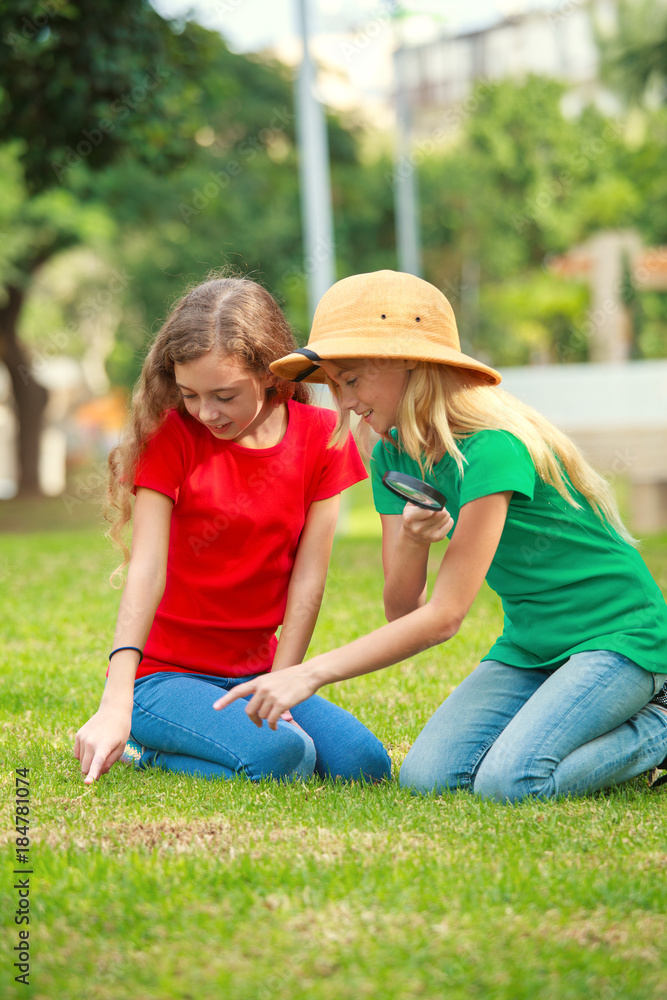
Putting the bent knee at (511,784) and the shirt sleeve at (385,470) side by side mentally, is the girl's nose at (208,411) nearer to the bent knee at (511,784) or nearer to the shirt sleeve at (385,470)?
the shirt sleeve at (385,470)

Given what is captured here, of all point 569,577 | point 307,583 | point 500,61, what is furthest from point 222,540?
point 500,61

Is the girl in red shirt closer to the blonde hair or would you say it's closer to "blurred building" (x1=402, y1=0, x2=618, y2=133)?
the blonde hair

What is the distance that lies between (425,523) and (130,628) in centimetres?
100

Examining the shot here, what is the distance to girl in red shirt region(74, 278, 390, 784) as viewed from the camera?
3.38 meters

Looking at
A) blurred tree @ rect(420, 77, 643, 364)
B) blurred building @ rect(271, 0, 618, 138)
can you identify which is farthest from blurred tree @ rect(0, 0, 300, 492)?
blurred tree @ rect(420, 77, 643, 364)

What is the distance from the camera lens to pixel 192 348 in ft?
11.0

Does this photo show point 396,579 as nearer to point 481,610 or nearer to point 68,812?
point 68,812

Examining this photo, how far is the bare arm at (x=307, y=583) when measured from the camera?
3559 mm

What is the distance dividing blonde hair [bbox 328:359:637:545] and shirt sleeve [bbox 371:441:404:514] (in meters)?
0.12

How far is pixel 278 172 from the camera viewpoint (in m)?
25.0

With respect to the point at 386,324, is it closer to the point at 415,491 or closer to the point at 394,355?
the point at 394,355

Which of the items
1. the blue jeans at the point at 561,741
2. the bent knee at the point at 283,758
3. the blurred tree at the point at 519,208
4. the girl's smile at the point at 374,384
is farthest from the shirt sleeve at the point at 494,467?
the blurred tree at the point at 519,208

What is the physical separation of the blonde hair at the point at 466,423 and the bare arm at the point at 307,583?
594 mm

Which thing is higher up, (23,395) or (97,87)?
(97,87)
